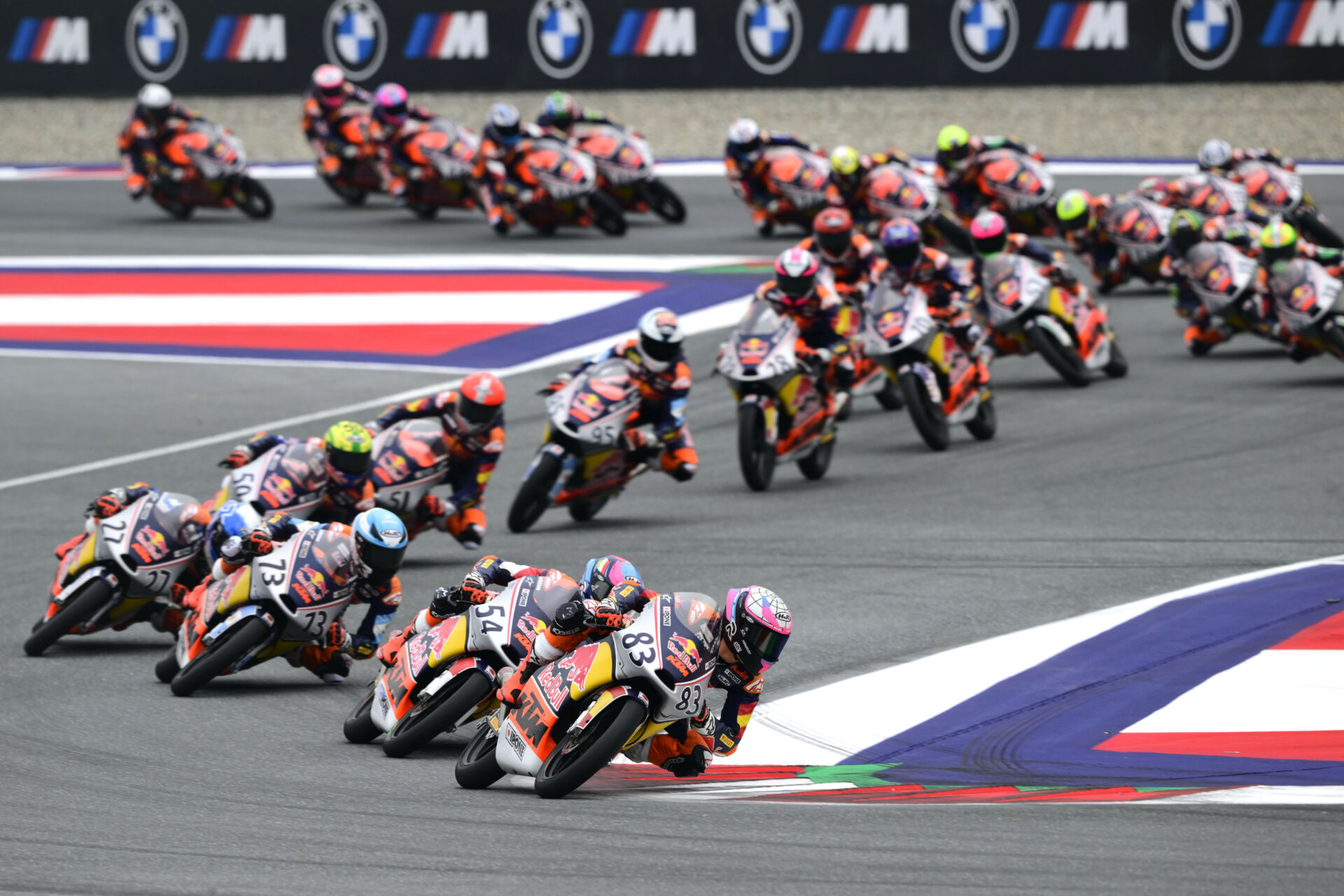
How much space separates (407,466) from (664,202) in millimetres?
14630

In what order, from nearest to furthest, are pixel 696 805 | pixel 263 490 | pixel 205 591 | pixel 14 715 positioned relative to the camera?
pixel 696 805
pixel 14 715
pixel 205 591
pixel 263 490

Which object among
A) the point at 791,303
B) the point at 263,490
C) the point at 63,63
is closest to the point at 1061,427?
the point at 791,303

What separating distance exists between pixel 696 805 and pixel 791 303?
8.00 meters

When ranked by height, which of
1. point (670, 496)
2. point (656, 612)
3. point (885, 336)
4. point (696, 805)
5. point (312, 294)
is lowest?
point (312, 294)

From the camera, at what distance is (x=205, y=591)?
936 centimetres

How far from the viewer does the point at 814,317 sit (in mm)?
14711

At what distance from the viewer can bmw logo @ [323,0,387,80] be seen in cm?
3023

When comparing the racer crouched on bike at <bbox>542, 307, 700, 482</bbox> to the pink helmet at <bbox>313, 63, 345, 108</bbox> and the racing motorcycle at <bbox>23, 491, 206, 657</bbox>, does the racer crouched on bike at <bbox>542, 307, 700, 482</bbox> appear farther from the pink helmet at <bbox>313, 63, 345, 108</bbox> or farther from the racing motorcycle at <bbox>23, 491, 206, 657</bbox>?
the pink helmet at <bbox>313, 63, 345, 108</bbox>

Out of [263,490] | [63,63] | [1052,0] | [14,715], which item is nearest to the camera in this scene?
[14,715]

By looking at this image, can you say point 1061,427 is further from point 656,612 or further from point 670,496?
point 656,612

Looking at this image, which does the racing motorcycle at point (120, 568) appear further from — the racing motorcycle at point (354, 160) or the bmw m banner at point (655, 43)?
the bmw m banner at point (655, 43)

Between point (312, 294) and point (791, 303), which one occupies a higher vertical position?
point (791, 303)

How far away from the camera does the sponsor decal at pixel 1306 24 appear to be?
87.1 ft

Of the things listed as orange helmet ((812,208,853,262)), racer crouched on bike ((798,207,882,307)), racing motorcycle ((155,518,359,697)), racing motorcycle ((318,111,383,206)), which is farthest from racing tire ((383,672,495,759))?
racing motorcycle ((318,111,383,206))
